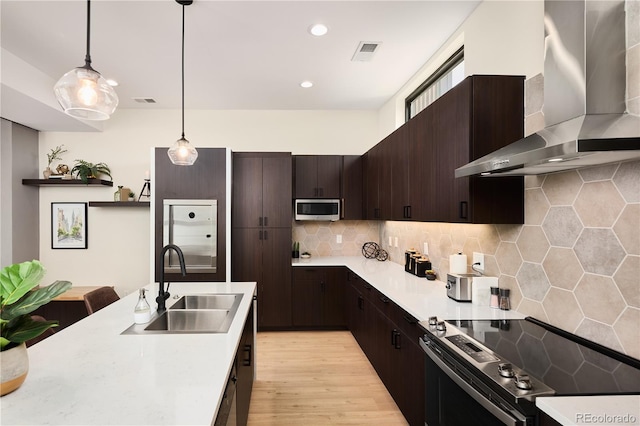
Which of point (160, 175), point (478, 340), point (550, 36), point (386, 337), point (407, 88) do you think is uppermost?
point (407, 88)

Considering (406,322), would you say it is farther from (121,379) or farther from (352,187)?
(352,187)

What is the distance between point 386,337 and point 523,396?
5.44 feet

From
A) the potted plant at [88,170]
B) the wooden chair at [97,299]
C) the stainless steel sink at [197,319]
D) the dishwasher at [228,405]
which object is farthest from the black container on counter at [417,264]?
the potted plant at [88,170]

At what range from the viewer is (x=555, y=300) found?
1.75 m

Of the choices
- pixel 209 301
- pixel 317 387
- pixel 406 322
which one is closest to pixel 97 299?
pixel 209 301

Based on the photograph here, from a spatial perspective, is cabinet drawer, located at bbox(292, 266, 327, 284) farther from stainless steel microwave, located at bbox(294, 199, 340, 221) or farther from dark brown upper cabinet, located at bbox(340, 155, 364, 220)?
dark brown upper cabinet, located at bbox(340, 155, 364, 220)

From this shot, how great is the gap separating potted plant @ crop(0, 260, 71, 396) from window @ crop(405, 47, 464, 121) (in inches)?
119

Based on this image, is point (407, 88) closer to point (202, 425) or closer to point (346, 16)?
point (346, 16)

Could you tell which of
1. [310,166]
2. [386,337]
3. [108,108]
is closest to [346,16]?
[108,108]

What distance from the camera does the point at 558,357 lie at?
4.53ft

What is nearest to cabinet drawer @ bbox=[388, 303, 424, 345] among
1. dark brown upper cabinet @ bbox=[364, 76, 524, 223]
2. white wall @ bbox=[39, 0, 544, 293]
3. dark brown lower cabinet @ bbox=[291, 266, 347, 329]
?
dark brown upper cabinet @ bbox=[364, 76, 524, 223]

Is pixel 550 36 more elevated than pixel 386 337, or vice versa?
pixel 550 36

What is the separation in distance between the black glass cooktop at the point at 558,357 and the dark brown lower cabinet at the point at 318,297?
2.50 metres

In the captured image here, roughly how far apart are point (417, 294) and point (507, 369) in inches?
51.1
